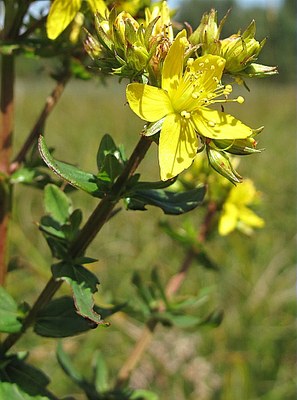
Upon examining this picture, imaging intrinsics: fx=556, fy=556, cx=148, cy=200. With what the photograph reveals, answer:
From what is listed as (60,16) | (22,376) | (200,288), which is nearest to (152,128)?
(60,16)

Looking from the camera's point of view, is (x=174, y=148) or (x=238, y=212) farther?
(x=238, y=212)

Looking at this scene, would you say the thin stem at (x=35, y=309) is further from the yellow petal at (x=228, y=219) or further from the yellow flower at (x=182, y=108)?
the yellow petal at (x=228, y=219)

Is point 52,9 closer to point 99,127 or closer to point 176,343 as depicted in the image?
point 176,343

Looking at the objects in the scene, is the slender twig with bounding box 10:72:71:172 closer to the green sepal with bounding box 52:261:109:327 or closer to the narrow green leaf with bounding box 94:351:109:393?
the green sepal with bounding box 52:261:109:327

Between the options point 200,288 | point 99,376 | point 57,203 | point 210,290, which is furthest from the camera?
point 200,288

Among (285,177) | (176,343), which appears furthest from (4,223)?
(285,177)

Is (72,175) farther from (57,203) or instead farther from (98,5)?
(98,5)

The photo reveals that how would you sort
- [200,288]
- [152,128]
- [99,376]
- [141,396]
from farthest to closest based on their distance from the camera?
[200,288], [99,376], [141,396], [152,128]
